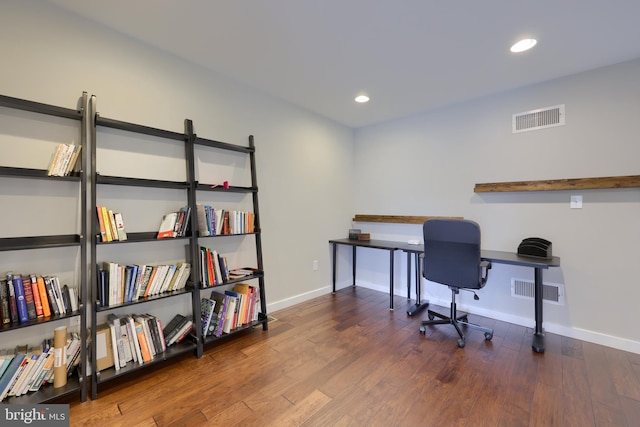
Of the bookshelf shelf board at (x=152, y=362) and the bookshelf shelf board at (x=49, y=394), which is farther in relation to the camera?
the bookshelf shelf board at (x=152, y=362)

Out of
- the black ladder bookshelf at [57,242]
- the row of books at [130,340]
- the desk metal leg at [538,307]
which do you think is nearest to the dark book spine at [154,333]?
the row of books at [130,340]

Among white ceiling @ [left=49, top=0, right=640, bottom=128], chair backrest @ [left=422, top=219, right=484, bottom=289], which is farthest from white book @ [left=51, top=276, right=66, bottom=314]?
chair backrest @ [left=422, top=219, right=484, bottom=289]

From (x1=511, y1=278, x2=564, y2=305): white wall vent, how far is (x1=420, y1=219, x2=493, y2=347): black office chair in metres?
0.65

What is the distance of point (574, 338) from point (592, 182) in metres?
1.47

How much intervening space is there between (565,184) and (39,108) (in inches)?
163

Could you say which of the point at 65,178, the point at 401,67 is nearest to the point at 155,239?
the point at 65,178

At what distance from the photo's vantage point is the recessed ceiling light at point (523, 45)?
2074 millimetres

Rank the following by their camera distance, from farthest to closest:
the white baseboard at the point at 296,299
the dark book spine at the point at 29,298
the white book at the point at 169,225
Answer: the white baseboard at the point at 296,299, the white book at the point at 169,225, the dark book spine at the point at 29,298

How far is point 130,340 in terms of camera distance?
1957mm

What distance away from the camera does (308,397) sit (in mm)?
1776

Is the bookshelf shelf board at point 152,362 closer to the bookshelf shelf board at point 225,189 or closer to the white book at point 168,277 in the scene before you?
the white book at point 168,277

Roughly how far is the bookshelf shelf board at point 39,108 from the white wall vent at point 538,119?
3832 mm

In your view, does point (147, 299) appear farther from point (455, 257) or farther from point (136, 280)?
point (455, 257)

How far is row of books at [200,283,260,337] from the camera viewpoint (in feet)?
7.88
